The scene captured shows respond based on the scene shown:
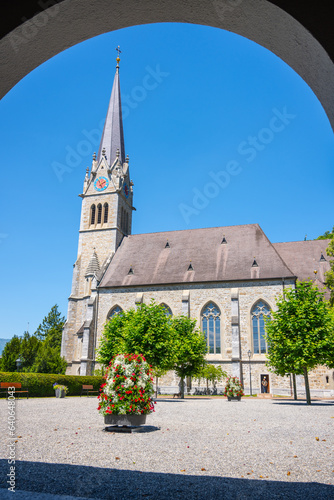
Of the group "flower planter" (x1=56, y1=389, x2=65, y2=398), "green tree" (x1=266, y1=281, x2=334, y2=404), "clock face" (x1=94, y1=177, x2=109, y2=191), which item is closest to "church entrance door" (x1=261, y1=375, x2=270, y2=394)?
"green tree" (x1=266, y1=281, x2=334, y2=404)

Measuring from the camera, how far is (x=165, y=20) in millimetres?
2918

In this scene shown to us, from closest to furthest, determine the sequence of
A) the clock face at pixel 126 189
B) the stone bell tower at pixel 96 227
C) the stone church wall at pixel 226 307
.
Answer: the stone church wall at pixel 226 307 < the stone bell tower at pixel 96 227 < the clock face at pixel 126 189

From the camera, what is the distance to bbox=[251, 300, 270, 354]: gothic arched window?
33.9 m

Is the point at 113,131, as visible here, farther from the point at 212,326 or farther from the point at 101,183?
the point at 212,326

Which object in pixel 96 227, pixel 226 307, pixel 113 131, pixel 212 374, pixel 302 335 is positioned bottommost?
pixel 212 374

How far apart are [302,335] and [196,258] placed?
A: 58.6ft

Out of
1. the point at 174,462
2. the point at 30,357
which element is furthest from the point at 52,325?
the point at 174,462

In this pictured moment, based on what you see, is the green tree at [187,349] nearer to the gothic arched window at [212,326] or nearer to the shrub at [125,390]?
the gothic arched window at [212,326]

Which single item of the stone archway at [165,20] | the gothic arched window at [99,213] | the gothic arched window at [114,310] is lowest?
the stone archway at [165,20]

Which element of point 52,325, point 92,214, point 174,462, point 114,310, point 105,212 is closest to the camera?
point 174,462

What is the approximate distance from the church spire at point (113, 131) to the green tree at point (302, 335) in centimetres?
3180

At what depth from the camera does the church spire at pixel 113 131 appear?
48.8 m

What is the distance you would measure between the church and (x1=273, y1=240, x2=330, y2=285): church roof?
0.10 m

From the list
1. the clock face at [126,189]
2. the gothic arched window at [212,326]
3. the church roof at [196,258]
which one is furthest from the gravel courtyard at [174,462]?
the clock face at [126,189]
